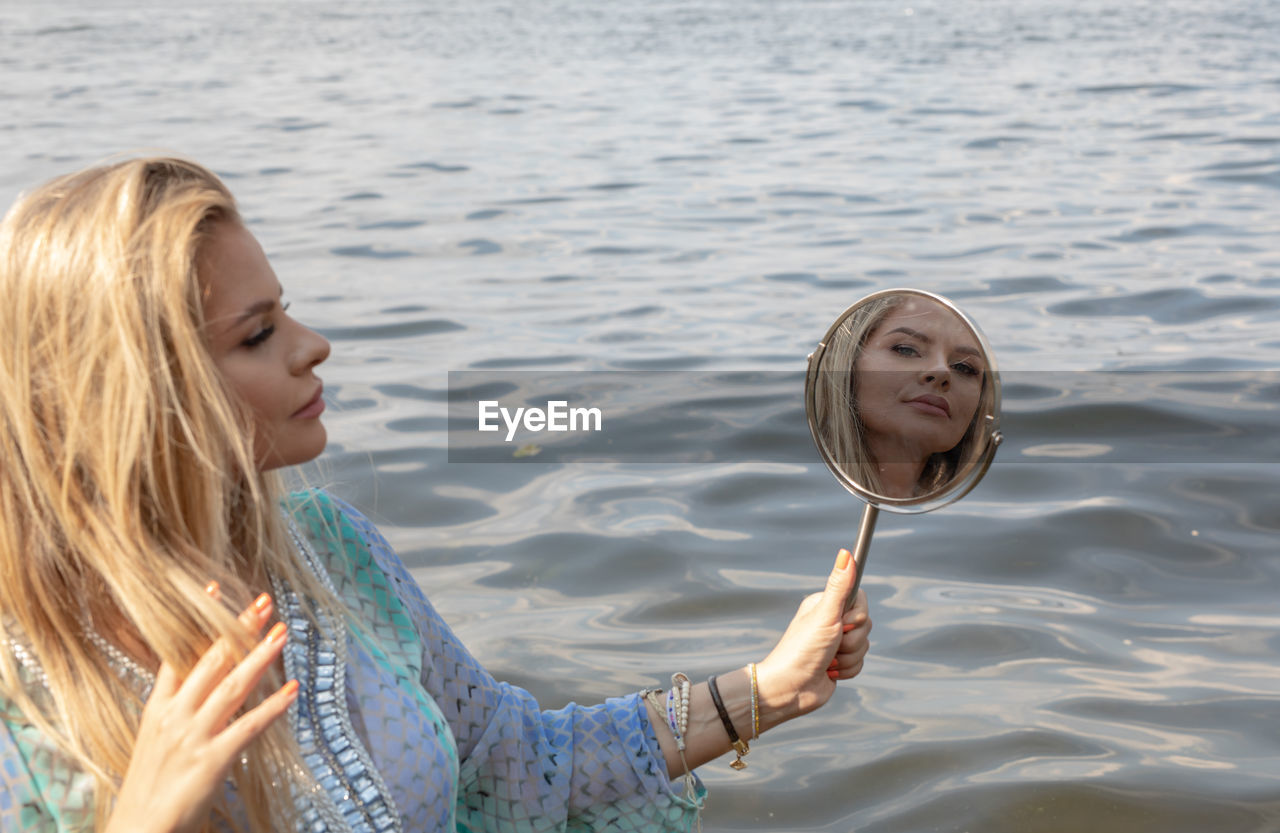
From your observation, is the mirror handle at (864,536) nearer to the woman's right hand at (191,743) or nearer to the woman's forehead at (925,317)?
the woman's forehead at (925,317)

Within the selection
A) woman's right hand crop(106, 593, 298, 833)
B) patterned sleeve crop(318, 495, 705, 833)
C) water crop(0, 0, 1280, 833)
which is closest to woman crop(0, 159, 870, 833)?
woman's right hand crop(106, 593, 298, 833)

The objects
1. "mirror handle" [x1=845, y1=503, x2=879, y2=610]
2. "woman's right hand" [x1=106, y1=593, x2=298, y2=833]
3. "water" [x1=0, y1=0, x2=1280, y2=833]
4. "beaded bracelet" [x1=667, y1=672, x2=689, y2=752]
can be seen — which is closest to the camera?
"woman's right hand" [x1=106, y1=593, x2=298, y2=833]

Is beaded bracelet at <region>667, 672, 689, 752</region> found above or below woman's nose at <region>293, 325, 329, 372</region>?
below

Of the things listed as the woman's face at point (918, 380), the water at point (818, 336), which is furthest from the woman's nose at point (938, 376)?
the water at point (818, 336)

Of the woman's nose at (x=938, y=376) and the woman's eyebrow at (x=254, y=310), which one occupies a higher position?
the woman's eyebrow at (x=254, y=310)

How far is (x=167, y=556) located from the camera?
168 cm

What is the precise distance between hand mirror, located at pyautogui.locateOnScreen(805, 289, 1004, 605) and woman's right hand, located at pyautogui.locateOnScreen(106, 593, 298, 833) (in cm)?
95

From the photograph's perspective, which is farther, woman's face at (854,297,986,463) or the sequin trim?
woman's face at (854,297,986,463)

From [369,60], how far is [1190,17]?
12272mm

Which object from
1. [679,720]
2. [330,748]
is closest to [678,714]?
[679,720]

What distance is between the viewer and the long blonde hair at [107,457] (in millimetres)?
1623

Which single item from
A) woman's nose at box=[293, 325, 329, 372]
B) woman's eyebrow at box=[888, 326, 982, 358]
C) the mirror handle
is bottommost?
the mirror handle

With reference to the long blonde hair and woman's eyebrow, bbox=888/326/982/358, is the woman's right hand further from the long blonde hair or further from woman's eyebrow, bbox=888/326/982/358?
woman's eyebrow, bbox=888/326/982/358

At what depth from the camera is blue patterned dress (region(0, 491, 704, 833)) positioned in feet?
5.40
